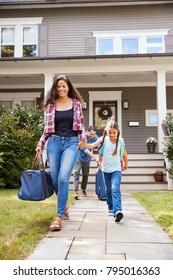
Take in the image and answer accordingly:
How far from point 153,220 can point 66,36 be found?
10271 mm

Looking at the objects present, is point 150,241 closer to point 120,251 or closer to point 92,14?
point 120,251

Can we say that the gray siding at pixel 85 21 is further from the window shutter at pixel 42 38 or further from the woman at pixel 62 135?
the woman at pixel 62 135

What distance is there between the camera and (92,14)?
40.8 ft

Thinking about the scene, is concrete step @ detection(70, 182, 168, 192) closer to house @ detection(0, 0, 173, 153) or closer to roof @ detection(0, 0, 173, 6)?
house @ detection(0, 0, 173, 153)

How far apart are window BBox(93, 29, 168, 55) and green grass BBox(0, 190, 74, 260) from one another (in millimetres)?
8638

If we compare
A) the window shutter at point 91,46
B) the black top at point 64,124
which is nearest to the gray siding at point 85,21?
the window shutter at point 91,46

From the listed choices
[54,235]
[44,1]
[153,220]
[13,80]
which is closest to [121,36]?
[44,1]

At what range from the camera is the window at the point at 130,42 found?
12156 mm

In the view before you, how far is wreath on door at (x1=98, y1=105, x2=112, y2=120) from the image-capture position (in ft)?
39.1

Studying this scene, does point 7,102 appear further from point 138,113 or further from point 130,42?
point 130,42

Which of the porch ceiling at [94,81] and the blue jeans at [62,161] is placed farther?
the porch ceiling at [94,81]

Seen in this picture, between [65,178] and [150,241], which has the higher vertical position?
[65,178]

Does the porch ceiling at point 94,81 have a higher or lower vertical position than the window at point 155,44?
lower

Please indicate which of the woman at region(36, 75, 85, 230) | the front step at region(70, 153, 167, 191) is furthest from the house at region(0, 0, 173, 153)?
the woman at region(36, 75, 85, 230)
